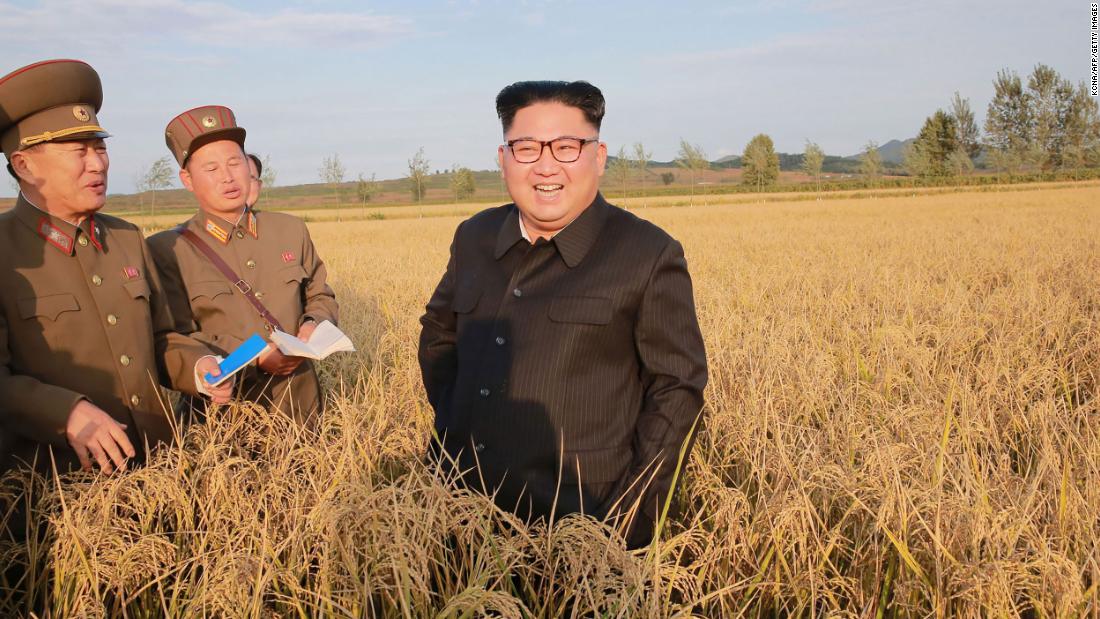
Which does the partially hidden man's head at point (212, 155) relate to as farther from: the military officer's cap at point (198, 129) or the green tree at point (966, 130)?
the green tree at point (966, 130)

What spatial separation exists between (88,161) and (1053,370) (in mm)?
4476

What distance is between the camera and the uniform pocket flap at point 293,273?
3384mm

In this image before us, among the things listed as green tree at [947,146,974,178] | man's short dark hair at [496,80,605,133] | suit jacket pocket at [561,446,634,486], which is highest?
green tree at [947,146,974,178]

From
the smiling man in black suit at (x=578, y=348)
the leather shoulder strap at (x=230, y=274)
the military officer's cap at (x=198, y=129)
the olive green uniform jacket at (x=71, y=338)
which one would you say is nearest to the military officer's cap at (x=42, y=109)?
the olive green uniform jacket at (x=71, y=338)

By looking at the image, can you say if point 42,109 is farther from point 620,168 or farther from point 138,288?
point 620,168

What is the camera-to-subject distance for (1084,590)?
1.87 meters

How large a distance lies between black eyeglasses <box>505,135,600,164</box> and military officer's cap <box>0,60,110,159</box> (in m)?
1.43

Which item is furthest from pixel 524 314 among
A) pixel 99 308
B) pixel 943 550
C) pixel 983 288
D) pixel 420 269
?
pixel 420 269

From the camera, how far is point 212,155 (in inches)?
125

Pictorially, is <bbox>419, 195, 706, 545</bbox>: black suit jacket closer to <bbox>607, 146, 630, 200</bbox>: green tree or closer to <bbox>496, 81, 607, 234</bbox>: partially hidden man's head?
<bbox>496, 81, 607, 234</bbox>: partially hidden man's head

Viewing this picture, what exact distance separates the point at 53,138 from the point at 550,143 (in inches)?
62.5

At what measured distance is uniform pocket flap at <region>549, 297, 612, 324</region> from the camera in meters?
2.00

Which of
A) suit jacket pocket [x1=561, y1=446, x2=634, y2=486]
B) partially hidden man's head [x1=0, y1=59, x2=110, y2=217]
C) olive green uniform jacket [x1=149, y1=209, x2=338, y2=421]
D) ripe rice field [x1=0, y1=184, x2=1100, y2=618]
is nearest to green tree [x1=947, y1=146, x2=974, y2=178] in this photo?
ripe rice field [x1=0, y1=184, x2=1100, y2=618]

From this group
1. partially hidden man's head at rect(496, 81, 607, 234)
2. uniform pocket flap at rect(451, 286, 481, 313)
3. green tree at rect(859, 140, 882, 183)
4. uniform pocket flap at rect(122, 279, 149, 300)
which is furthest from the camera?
green tree at rect(859, 140, 882, 183)
